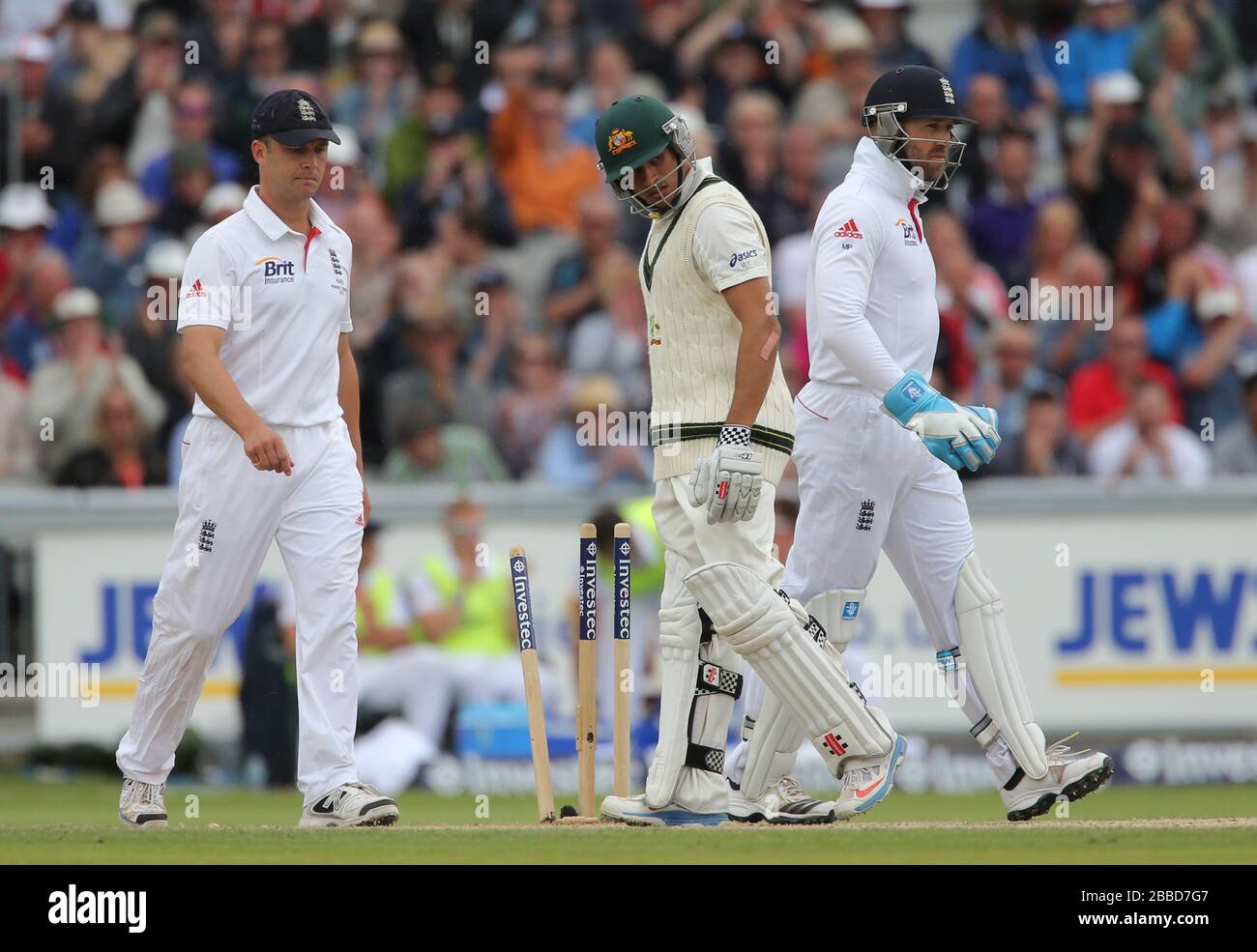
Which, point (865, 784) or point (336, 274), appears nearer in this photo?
point (865, 784)

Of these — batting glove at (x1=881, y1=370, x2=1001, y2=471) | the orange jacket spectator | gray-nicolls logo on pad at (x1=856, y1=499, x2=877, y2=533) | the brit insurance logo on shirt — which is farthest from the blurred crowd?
batting glove at (x1=881, y1=370, x2=1001, y2=471)

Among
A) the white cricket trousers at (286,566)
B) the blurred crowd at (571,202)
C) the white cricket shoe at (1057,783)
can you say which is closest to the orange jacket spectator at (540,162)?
the blurred crowd at (571,202)

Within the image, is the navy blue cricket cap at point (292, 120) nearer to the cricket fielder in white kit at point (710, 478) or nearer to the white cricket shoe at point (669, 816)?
the cricket fielder in white kit at point (710, 478)

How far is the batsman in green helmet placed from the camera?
7.50 meters

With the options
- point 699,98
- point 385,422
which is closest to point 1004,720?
point 385,422

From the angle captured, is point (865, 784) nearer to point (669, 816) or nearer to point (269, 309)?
point (669, 816)

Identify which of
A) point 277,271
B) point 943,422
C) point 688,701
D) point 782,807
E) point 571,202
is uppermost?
point 571,202

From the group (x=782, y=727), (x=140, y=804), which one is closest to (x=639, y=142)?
(x=782, y=727)

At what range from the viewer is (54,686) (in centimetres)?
1275

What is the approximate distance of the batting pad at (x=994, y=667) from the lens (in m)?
8.11

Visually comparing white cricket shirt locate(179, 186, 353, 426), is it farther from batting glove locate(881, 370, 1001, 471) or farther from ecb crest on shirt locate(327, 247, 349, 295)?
batting glove locate(881, 370, 1001, 471)

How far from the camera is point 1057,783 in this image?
8.08m

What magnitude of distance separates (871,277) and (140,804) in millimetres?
3384

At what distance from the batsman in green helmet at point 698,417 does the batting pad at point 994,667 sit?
769 mm
